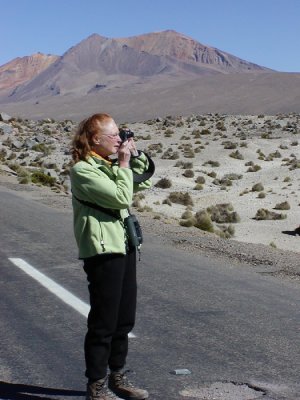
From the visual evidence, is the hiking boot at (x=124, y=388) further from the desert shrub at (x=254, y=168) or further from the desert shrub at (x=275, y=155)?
the desert shrub at (x=275, y=155)

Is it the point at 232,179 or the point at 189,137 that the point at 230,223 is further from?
the point at 189,137

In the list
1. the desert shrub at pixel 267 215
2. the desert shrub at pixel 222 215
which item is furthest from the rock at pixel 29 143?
the desert shrub at pixel 267 215

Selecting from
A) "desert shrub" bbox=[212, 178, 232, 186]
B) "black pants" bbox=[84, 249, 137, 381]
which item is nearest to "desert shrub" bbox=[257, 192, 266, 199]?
"desert shrub" bbox=[212, 178, 232, 186]

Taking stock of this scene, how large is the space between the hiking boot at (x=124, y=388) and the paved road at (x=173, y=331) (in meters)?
0.20

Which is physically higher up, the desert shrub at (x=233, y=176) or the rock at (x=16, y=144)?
the rock at (x=16, y=144)

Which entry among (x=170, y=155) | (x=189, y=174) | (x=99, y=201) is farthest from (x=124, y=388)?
(x=170, y=155)

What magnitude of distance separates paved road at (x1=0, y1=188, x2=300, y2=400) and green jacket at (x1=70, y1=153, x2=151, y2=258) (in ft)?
3.73

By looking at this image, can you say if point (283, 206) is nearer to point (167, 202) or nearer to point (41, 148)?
point (167, 202)

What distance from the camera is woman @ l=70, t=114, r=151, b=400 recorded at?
15.2ft

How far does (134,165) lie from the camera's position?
4973 millimetres

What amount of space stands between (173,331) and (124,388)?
77.7 inches

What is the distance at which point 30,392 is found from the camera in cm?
517

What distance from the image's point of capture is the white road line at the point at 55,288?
778cm

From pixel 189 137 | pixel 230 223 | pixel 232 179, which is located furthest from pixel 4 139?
pixel 230 223
